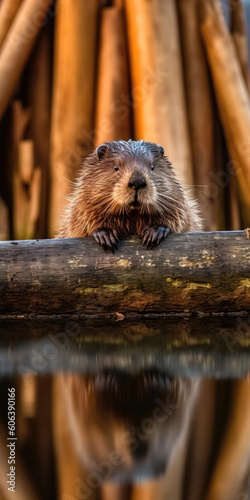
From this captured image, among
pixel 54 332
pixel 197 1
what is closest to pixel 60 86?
pixel 197 1

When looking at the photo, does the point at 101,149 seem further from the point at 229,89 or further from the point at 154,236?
the point at 229,89

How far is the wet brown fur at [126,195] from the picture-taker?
3080 millimetres

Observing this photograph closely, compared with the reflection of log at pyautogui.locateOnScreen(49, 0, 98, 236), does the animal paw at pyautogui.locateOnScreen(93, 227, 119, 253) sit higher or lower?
lower

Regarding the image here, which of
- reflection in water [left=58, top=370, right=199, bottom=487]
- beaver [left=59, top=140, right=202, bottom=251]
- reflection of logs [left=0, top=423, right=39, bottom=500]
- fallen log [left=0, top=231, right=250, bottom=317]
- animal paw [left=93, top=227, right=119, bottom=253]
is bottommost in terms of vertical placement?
reflection of logs [left=0, top=423, right=39, bottom=500]

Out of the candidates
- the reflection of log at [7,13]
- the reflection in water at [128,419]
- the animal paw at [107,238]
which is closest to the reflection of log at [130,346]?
the reflection in water at [128,419]

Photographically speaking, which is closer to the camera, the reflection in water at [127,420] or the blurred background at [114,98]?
the reflection in water at [127,420]

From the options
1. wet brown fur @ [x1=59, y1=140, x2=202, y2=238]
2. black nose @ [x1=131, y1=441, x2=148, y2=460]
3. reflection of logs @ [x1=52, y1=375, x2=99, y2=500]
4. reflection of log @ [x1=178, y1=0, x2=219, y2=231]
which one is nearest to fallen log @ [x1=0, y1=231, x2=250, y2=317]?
wet brown fur @ [x1=59, y1=140, x2=202, y2=238]

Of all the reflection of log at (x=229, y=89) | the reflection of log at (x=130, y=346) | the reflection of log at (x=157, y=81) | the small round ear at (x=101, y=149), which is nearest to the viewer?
the reflection of log at (x=130, y=346)

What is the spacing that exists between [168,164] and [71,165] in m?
1.79

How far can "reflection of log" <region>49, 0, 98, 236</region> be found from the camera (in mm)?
5066

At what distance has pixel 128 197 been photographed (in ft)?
9.86

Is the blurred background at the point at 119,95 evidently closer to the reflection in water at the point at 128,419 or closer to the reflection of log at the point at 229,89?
the reflection of log at the point at 229,89

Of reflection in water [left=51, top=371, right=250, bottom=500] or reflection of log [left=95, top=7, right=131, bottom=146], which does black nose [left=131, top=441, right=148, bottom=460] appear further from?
reflection of log [left=95, top=7, right=131, bottom=146]

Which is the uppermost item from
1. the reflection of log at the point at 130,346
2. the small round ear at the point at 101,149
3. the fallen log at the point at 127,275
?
the small round ear at the point at 101,149
